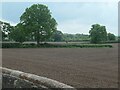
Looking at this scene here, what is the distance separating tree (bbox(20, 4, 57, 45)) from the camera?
206 ft

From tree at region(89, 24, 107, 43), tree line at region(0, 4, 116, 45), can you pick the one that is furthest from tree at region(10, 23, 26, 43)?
tree at region(89, 24, 107, 43)

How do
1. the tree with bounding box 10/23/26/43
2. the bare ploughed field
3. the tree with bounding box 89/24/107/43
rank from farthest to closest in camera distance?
the tree with bounding box 89/24/107/43 < the tree with bounding box 10/23/26/43 < the bare ploughed field

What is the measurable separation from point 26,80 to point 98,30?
88613 mm

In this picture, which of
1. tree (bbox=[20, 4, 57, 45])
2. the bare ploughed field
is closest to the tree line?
tree (bbox=[20, 4, 57, 45])

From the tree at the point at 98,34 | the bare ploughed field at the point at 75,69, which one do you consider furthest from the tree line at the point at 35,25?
the bare ploughed field at the point at 75,69

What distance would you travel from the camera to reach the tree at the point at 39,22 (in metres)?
62.7

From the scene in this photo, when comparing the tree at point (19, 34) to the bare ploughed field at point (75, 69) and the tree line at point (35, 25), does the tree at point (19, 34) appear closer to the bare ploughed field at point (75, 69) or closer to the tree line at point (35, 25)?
the tree line at point (35, 25)

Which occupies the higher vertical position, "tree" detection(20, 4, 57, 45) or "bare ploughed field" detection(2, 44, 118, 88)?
"tree" detection(20, 4, 57, 45)

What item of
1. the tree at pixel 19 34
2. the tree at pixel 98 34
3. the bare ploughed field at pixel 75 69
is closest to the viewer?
the bare ploughed field at pixel 75 69

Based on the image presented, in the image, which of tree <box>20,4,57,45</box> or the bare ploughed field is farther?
tree <box>20,4,57,45</box>

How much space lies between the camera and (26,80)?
7016 millimetres

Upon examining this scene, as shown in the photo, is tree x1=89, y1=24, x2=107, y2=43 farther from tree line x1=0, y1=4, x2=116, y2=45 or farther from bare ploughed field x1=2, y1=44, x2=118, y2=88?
bare ploughed field x1=2, y1=44, x2=118, y2=88

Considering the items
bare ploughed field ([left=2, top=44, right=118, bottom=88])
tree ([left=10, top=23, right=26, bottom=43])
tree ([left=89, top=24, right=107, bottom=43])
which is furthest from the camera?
tree ([left=89, top=24, right=107, bottom=43])

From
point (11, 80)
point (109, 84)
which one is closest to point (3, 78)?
point (11, 80)
